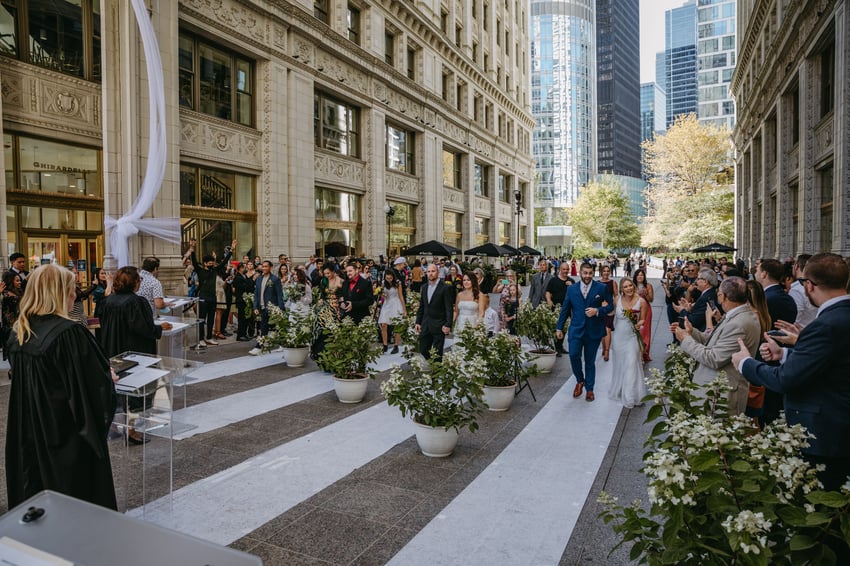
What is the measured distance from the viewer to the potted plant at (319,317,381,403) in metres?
8.56

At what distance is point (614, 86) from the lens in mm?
158250

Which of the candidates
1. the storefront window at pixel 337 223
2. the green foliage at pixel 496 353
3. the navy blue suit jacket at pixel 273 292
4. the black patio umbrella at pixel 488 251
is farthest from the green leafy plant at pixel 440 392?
the black patio umbrella at pixel 488 251

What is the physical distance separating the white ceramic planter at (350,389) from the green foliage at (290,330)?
108 inches

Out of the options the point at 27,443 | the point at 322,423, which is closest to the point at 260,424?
the point at 322,423

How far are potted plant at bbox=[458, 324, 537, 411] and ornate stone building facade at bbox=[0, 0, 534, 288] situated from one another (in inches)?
406

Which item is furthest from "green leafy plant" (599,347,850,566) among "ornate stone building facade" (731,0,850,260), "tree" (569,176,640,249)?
"tree" (569,176,640,249)

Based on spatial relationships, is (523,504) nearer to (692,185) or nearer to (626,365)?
(626,365)

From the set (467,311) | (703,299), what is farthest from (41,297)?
(703,299)

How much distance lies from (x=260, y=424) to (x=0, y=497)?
2.93 meters

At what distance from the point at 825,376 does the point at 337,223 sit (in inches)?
871

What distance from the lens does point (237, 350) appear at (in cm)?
1323

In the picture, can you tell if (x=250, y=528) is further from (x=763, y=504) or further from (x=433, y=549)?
(x=763, y=504)

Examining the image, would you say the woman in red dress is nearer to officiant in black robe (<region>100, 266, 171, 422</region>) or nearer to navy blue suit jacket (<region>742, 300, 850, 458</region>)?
navy blue suit jacket (<region>742, 300, 850, 458</region>)

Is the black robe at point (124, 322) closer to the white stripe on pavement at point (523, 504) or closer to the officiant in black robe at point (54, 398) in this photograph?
the officiant in black robe at point (54, 398)
